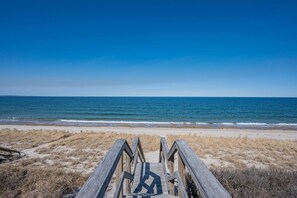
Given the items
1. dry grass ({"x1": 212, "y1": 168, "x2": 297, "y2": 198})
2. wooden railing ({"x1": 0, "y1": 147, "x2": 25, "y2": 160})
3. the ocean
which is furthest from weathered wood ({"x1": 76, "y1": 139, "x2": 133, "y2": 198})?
the ocean

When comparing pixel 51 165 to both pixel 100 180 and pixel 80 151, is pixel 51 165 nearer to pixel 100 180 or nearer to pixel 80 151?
pixel 80 151

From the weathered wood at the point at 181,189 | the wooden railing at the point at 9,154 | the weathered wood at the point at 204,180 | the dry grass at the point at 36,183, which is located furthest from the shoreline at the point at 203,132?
the weathered wood at the point at 204,180

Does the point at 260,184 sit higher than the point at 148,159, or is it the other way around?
the point at 260,184

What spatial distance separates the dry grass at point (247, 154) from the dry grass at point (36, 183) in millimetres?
6619

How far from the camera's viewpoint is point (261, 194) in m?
3.41

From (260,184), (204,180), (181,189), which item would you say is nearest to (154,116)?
(260,184)

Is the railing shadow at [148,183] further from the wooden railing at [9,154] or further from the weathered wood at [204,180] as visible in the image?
the wooden railing at [9,154]

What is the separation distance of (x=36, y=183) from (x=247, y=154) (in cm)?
1137

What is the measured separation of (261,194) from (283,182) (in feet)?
3.55

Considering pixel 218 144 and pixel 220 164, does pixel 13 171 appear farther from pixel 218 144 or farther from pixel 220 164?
pixel 218 144

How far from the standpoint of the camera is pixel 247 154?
1231 centimetres

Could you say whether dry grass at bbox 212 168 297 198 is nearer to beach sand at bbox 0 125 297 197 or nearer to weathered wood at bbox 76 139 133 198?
beach sand at bbox 0 125 297 197

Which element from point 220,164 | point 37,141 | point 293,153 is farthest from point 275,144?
point 37,141

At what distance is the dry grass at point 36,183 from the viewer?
4.81 metres
